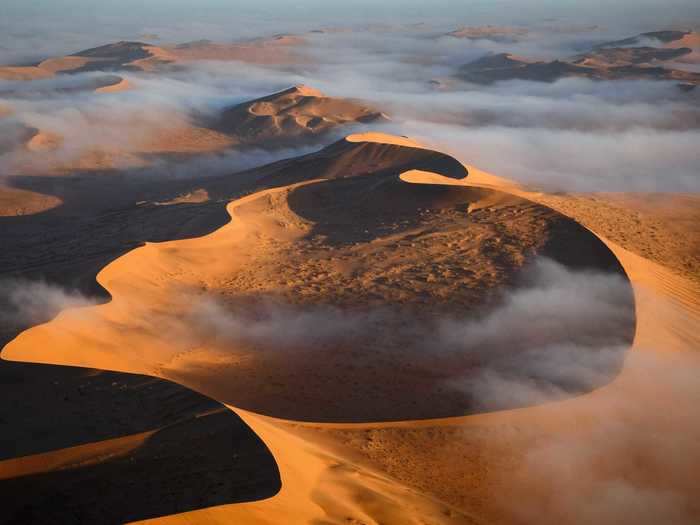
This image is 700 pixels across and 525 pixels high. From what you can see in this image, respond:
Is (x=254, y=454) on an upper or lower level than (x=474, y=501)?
upper

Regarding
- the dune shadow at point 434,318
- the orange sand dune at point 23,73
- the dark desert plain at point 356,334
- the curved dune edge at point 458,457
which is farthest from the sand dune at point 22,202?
the orange sand dune at point 23,73

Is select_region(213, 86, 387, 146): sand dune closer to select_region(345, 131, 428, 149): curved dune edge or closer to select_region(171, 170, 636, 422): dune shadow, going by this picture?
select_region(345, 131, 428, 149): curved dune edge

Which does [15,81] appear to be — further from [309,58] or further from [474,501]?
[474,501]

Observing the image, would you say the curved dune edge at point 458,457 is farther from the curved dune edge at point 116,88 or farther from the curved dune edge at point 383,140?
the curved dune edge at point 116,88

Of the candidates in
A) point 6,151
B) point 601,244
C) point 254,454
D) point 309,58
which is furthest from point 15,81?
point 254,454

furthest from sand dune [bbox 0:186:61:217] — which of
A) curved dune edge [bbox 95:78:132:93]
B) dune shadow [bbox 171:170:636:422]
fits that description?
curved dune edge [bbox 95:78:132:93]

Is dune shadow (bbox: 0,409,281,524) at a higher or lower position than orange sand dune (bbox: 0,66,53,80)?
lower

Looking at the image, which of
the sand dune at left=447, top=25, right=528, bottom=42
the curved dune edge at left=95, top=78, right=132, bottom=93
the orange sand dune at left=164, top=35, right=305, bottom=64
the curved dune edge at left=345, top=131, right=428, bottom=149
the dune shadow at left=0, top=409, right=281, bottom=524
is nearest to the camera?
the dune shadow at left=0, top=409, right=281, bottom=524
